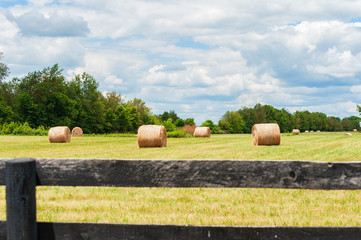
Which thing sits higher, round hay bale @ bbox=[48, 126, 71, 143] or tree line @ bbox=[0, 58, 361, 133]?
tree line @ bbox=[0, 58, 361, 133]

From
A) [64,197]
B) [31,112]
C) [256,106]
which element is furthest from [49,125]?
[256,106]

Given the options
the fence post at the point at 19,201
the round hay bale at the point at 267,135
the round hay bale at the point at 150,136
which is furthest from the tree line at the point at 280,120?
the fence post at the point at 19,201

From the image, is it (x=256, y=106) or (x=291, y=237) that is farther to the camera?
(x=256, y=106)

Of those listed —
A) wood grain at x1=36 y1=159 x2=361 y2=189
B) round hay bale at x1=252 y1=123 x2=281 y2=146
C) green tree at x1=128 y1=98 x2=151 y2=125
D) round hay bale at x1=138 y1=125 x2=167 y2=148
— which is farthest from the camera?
green tree at x1=128 y1=98 x2=151 y2=125

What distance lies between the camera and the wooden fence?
401 centimetres

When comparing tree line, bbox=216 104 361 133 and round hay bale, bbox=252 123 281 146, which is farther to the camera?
tree line, bbox=216 104 361 133

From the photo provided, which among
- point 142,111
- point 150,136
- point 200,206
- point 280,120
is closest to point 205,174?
point 200,206

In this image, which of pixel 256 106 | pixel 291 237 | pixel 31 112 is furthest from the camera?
pixel 256 106

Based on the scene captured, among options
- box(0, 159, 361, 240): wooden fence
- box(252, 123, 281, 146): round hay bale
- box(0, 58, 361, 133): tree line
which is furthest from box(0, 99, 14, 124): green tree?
box(0, 159, 361, 240): wooden fence

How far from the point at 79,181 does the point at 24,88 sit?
236 feet

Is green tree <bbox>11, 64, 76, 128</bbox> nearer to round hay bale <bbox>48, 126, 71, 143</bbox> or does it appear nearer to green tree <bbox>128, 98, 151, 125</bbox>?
green tree <bbox>128, 98, 151, 125</bbox>

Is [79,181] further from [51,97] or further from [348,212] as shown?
[51,97]

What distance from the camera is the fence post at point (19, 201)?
4.00m

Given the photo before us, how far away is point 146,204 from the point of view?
25.3ft
